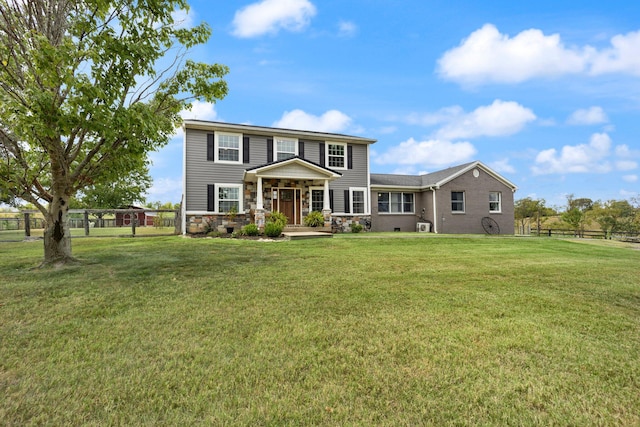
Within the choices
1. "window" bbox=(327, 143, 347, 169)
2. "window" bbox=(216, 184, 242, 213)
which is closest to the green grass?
"window" bbox=(216, 184, 242, 213)

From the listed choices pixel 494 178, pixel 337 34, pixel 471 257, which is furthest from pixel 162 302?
pixel 494 178

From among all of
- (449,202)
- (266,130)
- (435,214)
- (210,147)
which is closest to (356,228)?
(435,214)

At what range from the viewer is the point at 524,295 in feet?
14.6

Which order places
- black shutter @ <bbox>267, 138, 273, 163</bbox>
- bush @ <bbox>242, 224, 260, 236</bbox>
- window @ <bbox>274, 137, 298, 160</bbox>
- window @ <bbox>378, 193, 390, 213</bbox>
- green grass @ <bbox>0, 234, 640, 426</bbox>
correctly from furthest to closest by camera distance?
window @ <bbox>378, 193, 390, 213</bbox> < window @ <bbox>274, 137, 298, 160</bbox> < black shutter @ <bbox>267, 138, 273, 163</bbox> < bush @ <bbox>242, 224, 260, 236</bbox> < green grass @ <bbox>0, 234, 640, 426</bbox>

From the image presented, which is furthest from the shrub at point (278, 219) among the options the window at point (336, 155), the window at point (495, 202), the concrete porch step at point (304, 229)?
the window at point (495, 202)

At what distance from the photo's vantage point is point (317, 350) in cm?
268

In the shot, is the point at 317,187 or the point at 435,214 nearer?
the point at 317,187

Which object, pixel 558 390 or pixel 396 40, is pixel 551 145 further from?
Answer: pixel 558 390

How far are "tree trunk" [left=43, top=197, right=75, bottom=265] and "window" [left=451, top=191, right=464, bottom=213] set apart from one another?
59.1 ft

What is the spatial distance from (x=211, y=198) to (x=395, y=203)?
10.8 meters

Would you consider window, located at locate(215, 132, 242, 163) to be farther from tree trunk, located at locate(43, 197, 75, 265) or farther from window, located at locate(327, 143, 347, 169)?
tree trunk, located at locate(43, 197, 75, 265)

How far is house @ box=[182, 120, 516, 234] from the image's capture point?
563 inches

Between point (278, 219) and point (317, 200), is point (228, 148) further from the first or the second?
point (317, 200)

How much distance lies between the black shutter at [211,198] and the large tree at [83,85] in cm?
700
